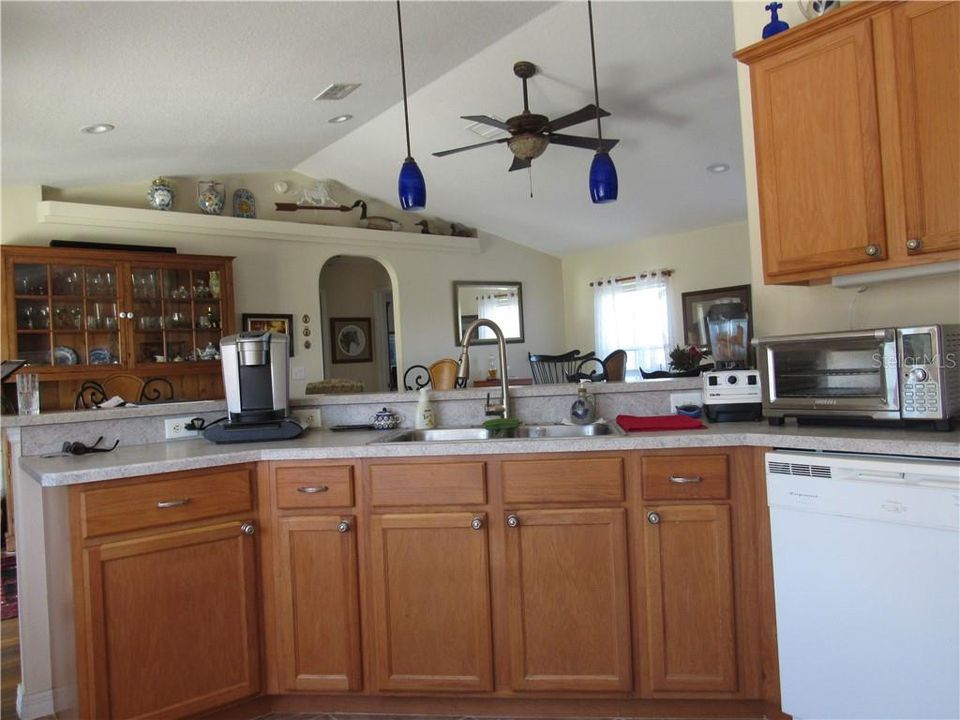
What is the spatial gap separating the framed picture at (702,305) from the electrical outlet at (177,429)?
5.01 meters

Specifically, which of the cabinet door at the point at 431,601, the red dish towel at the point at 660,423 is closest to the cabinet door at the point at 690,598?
the red dish towel at the point at 660,423

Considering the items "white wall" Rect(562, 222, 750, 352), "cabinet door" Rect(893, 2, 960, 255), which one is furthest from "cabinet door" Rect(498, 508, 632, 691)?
"white wall" Rect(562, 222, 750, 352)

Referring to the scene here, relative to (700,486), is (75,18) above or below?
above

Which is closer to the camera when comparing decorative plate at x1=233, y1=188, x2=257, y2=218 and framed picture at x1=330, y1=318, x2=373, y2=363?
decorative plate at x1=233, y1=188, x2=257, y2=218

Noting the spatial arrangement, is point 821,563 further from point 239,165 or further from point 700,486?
point 239,165

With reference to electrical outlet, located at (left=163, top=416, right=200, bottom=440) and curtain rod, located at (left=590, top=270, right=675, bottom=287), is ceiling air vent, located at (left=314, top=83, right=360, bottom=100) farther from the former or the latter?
curtain rod, located at (left=590, top=270, right=675, bottom=287)

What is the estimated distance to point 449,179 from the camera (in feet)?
19.9

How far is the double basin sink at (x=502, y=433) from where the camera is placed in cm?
239

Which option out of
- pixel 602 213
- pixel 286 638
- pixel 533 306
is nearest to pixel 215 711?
pixel 286 638

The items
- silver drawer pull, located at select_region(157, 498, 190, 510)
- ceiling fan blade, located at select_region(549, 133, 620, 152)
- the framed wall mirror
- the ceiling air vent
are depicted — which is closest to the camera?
silver drawer pull, located at select_region(157, 498, 190, 510)

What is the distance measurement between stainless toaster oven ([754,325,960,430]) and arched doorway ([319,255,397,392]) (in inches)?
226

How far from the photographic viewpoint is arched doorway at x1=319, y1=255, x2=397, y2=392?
761cm

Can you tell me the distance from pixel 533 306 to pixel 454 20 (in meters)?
4.74

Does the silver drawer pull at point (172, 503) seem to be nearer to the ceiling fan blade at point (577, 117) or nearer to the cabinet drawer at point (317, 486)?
the cabinet drawer at point (317, 486)
